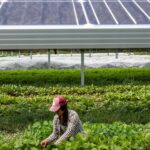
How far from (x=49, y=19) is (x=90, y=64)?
39.3 ft

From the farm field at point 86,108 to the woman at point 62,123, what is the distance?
0.80ft

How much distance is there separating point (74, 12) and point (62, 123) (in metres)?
10.3

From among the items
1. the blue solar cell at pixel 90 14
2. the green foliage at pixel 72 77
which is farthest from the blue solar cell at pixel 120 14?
the green foliage at pixel 72 77

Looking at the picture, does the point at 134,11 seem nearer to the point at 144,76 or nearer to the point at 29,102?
the point at 144,76

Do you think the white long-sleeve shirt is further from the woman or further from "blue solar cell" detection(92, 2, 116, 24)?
"blue solar cell" detection(92, 2, 116, 24)

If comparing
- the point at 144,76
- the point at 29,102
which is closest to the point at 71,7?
the point at 144,76

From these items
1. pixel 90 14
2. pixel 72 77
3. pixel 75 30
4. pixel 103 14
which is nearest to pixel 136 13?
pixel 103 14

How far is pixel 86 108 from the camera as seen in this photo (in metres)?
13.2

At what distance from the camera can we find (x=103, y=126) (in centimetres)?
984

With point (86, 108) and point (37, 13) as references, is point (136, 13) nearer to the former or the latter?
point (37, 13)

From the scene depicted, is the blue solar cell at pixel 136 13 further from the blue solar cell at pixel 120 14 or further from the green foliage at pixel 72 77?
the green foliage at pixel 72 77

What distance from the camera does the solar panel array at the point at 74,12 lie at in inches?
664

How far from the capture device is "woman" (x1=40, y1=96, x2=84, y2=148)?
7258 mm

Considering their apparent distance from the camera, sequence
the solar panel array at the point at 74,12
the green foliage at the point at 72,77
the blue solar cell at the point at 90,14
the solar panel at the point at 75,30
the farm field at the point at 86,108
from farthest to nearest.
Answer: the green foliage at the point at 72,77
the solar panel array at the point at 74,12
the blue solar cell at the point at 90,14
the solar panel at the point at 75,30
the farm field at the point at 86,108
